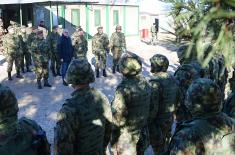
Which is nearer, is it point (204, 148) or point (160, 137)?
point (204, 148)

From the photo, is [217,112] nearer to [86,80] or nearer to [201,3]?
[86,80]

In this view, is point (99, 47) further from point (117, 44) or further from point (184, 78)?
point (184, 78)

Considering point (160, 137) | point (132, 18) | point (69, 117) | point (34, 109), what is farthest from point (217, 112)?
point (132, 18)

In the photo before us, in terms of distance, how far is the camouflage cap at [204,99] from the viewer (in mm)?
3014

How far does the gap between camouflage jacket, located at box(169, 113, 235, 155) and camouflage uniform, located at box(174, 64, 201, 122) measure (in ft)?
9.76

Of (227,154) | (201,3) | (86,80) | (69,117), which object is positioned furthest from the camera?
(86,80)

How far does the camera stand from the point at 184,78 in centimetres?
598

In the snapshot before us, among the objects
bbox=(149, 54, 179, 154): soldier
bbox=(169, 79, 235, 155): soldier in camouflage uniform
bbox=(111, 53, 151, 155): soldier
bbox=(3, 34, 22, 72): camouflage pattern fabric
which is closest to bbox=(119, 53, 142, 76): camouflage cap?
bbox=(111, 53, 151, 155): soldier

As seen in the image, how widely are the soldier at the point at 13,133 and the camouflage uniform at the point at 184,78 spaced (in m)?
3.44

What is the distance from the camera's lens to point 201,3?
1.29m

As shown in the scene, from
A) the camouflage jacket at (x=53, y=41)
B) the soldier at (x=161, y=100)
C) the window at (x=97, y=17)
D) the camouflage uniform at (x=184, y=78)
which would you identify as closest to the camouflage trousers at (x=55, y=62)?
the camouflage jacket at (x=53, y=41)

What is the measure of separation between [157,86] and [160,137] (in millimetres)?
890

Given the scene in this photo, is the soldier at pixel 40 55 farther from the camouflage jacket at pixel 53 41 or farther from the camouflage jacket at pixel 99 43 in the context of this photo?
the camouflage jacket at pixel 99 43

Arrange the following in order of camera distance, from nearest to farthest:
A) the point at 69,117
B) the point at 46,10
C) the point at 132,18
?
the point at 69,117 < the point at 46,10 < the point at 132,18
